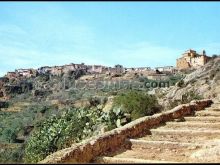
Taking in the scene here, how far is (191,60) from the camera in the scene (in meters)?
98.8

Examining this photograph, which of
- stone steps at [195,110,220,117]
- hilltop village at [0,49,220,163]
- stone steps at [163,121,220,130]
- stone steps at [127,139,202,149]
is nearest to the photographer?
stone steps at [127,139,202,149]

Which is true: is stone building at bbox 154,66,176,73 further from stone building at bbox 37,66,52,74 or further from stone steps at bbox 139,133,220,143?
stone steps at bbox 139,133,220,143

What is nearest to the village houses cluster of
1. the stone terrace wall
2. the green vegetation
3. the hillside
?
the hillside

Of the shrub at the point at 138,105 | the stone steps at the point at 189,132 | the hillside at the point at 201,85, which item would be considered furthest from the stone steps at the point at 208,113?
the hillside at the point at 201,85

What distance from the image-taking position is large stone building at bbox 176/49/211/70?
9431cm

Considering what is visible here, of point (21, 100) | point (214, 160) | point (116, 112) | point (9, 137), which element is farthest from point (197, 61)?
point (214, 160)

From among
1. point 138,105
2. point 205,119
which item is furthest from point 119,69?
point 205,119

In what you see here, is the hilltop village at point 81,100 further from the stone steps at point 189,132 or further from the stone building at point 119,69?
the stone steps at point 189,132

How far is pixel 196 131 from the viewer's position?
33.3 ft

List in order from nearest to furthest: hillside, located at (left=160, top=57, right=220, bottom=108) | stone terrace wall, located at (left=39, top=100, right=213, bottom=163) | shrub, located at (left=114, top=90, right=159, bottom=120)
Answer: stone terrace wall, located at (left=39, top=100, right=213, bottom=163), shrub, located at (left=114, top=90, right=159, bottom=120), hillside, located at (left=160, top=57, right=220, bottom=108)

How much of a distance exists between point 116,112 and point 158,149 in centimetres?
1674

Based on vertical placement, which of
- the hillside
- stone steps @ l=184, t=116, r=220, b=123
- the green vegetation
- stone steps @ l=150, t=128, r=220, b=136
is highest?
the hillside

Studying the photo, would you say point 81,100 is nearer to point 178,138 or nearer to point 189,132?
point 189,132

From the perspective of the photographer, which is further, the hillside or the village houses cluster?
the village houses cluster
